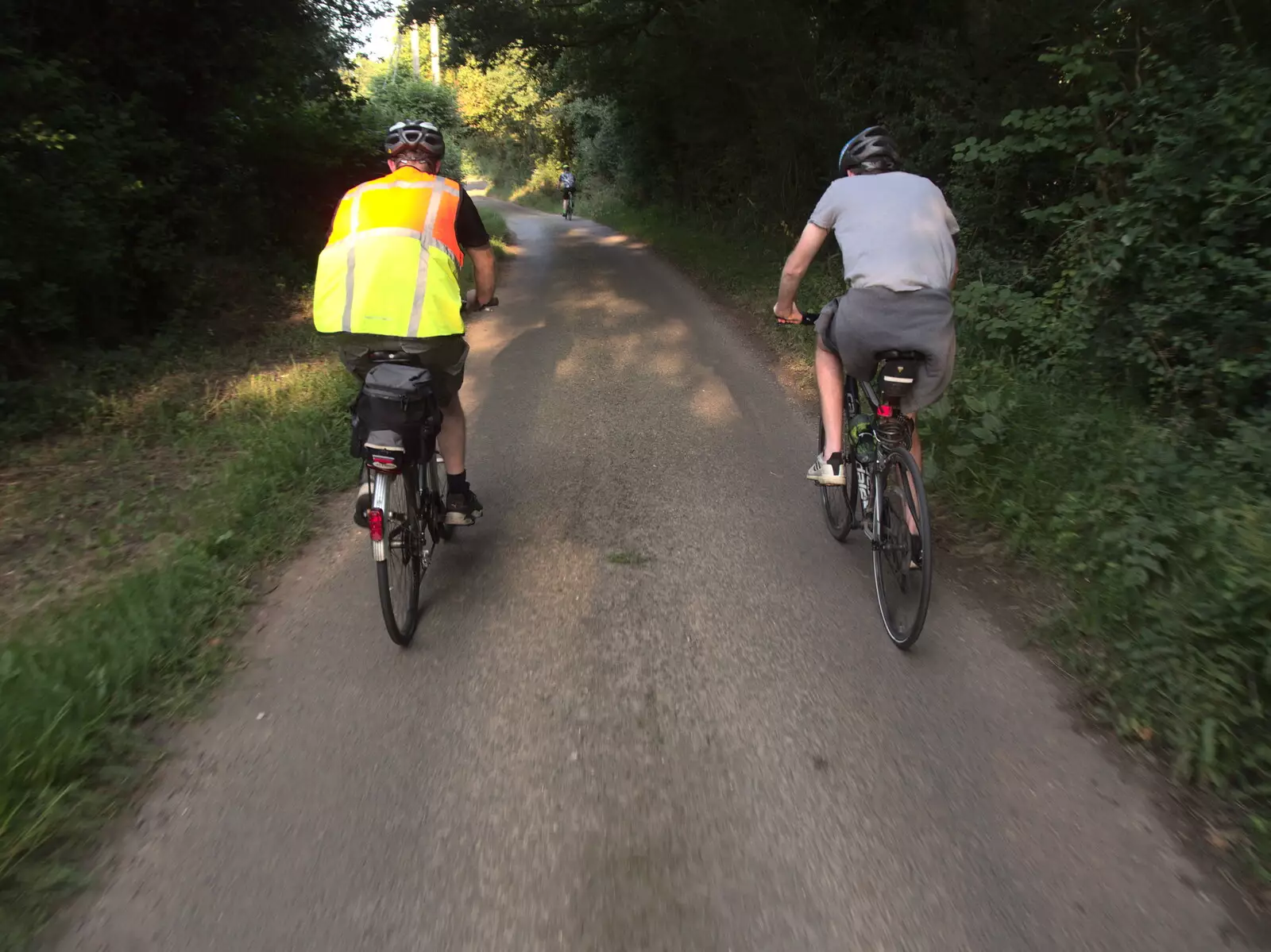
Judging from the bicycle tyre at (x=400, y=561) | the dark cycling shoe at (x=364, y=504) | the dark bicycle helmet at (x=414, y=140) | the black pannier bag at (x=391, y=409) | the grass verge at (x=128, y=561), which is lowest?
the grass verge at (x=128, y=561)

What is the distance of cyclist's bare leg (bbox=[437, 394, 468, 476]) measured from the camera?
4316mm

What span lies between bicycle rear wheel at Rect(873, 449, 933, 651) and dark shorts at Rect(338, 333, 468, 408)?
2007 millimetres

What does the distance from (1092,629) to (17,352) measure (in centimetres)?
784

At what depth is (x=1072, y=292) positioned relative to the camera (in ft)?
19.1

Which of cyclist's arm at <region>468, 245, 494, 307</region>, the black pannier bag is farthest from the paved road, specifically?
cyclist's arm at <region>468, 245, 494, 307</region>

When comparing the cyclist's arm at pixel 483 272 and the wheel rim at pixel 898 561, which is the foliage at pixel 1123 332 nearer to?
the wheel rim at pixel 898 561

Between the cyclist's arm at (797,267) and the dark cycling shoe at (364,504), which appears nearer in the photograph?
the dark cycling shoe at (364,504)

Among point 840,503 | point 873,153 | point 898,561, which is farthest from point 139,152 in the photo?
point 898,561

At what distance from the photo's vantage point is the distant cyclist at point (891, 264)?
3682 millimetres

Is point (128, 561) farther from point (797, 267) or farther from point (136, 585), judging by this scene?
point (797, 267)

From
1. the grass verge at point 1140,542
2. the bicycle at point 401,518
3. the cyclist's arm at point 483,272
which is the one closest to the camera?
the grass verge at point 1140,542

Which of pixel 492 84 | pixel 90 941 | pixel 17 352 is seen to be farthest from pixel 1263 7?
pixel 492 84

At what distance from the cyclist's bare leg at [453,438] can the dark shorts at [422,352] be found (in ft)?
0.77

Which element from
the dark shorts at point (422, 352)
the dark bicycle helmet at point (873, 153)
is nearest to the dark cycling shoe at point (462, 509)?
the dark shorts at point (422, 352)
